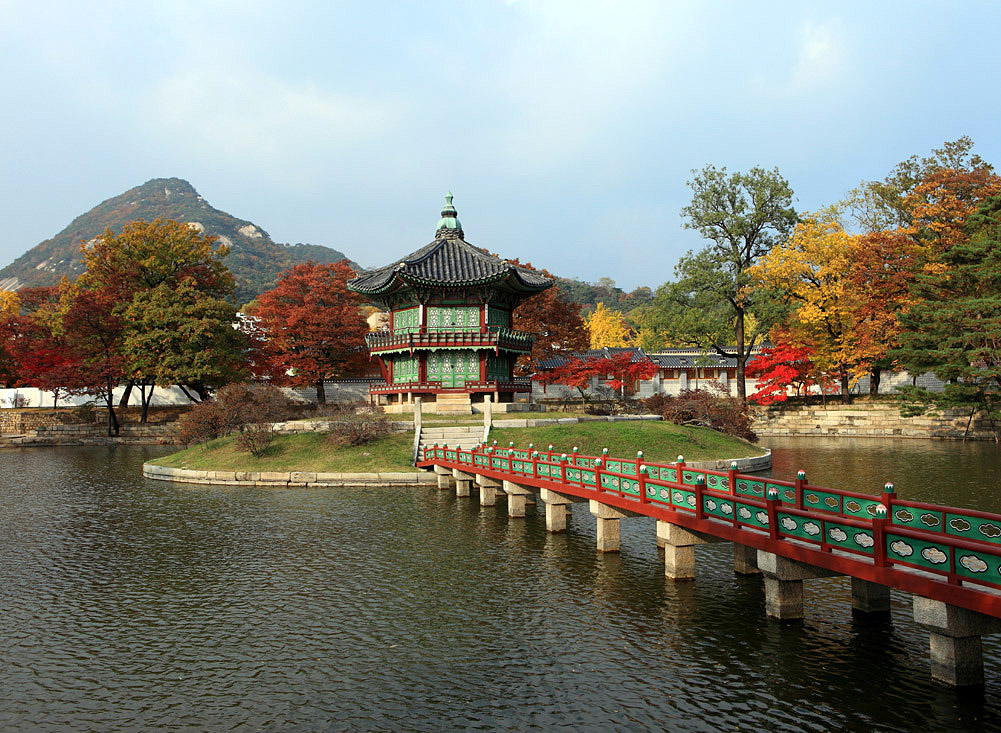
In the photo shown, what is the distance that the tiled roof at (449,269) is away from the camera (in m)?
41.9

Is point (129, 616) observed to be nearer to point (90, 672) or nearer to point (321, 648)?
point (90, 672)

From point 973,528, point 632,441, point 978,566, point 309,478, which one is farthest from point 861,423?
point 978,566

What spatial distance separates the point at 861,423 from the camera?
176ft

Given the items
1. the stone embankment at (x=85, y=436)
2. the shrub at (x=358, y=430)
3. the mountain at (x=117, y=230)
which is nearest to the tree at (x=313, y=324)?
the stone embankment at (x=85, y=436)

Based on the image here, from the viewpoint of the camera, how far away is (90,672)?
34.8ft

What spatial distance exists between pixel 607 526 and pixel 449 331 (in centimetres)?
2726

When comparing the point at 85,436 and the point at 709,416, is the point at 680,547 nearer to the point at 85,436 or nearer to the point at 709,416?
the point at 709,416

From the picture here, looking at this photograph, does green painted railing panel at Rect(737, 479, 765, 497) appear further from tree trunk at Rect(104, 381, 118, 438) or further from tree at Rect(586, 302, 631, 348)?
tree at Rect(586, 302, 631, 348)

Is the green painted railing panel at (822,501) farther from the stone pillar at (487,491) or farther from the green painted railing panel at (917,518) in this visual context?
the stone pillar at (487,491)

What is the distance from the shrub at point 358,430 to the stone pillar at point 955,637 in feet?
86.4

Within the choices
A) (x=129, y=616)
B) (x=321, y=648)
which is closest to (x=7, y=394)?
(x=129, y=616)

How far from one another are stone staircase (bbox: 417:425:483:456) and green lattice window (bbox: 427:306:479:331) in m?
10.9

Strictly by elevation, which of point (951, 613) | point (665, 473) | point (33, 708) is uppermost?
point (665, 473)

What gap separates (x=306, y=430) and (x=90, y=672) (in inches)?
965
